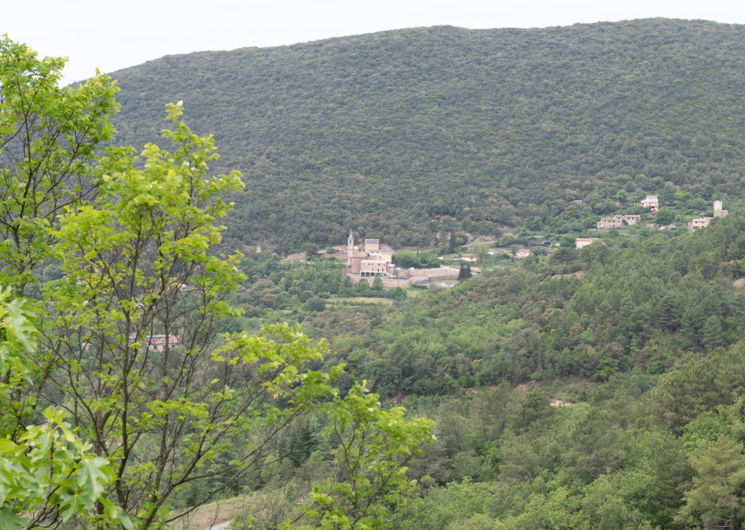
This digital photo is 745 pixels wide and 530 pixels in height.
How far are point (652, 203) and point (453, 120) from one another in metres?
36.8

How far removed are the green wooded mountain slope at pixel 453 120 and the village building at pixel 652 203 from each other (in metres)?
5.34

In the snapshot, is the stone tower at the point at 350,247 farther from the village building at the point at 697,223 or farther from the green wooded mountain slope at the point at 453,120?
the village building at the point at 697,223

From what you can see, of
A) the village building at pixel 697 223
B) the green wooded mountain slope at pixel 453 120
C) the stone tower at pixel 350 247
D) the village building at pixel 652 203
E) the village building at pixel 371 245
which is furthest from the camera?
the green wooded mountain slope at pixel 453 120

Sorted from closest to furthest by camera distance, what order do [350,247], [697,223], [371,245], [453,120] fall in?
[697,223], [350,247], [371,245], [453,120]

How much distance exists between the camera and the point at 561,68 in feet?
334

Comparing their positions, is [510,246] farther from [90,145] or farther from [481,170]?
[90,145]

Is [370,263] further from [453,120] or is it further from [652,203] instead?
[453,120]

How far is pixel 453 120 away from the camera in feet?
307

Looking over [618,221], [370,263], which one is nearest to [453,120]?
[618,221]

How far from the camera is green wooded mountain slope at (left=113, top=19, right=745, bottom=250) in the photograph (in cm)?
7288

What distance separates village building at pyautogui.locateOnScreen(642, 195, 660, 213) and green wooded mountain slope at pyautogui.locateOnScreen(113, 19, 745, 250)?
5.34m

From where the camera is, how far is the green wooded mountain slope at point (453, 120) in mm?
72875

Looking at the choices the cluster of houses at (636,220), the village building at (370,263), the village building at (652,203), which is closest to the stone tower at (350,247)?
the village building at (370,263)

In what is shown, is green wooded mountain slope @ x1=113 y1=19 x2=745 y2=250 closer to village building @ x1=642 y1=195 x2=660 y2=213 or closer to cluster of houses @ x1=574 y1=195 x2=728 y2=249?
village building @ x1=642 y1=195 x2=660 y2=213
